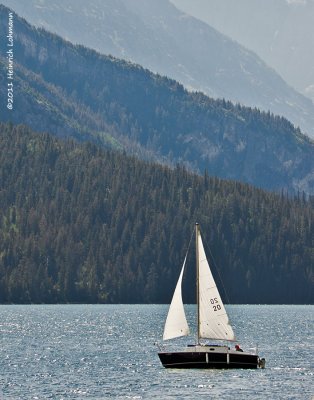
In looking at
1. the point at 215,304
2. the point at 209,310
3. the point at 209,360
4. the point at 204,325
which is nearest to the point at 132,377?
the point at 209,360

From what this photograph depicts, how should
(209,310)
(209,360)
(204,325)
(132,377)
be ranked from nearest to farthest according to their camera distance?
(209,310) < (204,325) < (209,360) < (132,377)

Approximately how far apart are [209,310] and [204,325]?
1.60m

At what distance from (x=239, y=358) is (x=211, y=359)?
3308mm

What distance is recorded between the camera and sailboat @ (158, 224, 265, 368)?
137 m

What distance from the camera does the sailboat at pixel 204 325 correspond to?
448 ft

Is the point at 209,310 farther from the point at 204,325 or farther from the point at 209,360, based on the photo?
the point at 209,360

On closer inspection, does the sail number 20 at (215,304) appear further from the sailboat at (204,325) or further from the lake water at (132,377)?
the lake water at (132,377)

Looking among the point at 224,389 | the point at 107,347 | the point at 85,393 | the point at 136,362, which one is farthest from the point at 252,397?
the point at 107,347

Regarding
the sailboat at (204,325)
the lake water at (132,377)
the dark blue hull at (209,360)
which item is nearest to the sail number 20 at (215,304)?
the sailboat at (204,325)

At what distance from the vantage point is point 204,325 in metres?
138

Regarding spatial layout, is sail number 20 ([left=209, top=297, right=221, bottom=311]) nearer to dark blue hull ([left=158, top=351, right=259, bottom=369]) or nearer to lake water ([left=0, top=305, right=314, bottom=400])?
dark blue hull ([left=158, top=351, right=259, bottom=369])

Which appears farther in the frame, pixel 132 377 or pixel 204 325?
pixel 132 377

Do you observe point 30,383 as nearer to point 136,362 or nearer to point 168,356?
point 168,356

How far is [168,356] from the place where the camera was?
140 metres
